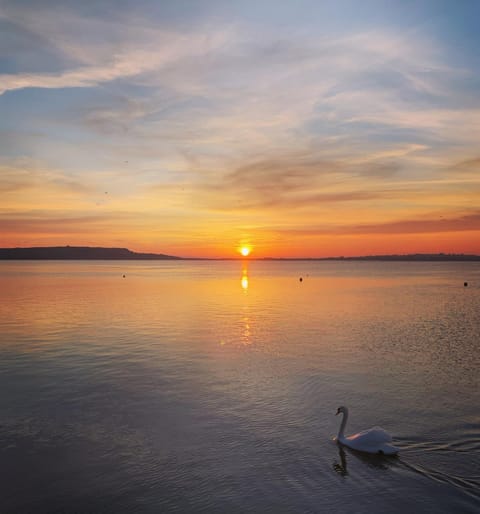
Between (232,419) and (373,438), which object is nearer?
(373,438)

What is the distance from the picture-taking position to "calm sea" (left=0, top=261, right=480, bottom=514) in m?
12.1

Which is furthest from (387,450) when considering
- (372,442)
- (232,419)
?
(232,419)

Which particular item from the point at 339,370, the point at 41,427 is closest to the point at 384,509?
the point at 41,427

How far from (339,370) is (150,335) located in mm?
15810

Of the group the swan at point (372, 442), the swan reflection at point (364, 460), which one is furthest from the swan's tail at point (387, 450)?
the swan reflection at point (364, 460)

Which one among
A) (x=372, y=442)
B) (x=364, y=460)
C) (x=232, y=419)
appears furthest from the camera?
(x=232, y=419)

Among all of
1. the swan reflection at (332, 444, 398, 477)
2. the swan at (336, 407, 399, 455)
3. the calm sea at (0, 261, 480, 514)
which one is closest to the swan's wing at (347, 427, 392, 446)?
the swan at (336, 407, 399, 455)

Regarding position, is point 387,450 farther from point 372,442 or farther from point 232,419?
point 232,419

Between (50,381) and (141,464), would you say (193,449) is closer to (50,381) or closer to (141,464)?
(141,464)

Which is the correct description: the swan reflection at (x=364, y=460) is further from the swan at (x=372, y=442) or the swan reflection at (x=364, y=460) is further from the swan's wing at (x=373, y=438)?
the swan's wing at (x=373, y=438)

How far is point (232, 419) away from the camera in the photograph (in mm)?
17047

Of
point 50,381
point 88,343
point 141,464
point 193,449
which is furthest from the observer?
point 88,343

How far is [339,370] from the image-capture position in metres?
24.7

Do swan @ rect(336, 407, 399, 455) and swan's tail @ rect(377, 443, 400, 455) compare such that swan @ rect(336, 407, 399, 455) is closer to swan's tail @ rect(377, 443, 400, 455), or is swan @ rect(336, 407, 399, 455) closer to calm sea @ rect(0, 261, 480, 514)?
swan's tail @ rect(377, 443, 400, 455)
